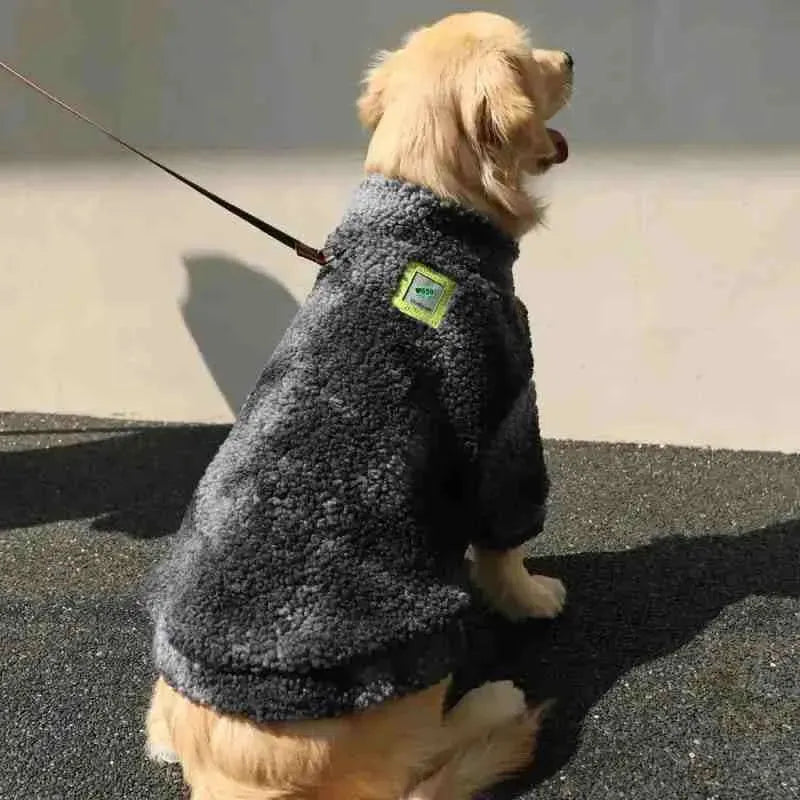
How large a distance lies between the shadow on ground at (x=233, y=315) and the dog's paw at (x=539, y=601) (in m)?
1.52

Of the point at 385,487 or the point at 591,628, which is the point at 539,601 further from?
the point at 385,487

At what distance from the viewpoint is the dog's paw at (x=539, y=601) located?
7.14 feet

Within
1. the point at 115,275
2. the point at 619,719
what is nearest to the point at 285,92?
the point at 115,275

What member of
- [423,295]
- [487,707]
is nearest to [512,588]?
[487,707]

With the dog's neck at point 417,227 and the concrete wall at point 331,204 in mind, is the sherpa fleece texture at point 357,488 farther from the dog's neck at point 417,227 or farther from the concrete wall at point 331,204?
the concrete wall at point 331,204

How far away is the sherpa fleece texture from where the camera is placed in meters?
1.50

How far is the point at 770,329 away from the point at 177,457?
2.15m

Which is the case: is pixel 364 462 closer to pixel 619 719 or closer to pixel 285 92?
pixel 619 719

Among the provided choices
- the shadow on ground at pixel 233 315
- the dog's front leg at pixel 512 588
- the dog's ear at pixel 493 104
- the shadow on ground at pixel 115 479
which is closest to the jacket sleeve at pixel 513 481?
the dog's front leg at pixel 512 588

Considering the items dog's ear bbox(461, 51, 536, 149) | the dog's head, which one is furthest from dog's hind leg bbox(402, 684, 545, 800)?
dog's ear bbox(461, 51, 536, 149)

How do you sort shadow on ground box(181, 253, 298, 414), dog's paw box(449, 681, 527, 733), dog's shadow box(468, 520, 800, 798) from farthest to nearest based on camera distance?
shadow on ground box(181, 253, 298, 414) < dog's shadow box(468, 520, 800, 798) < dog's paw box(449, 681, 527, 733)

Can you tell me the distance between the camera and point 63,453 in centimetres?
338

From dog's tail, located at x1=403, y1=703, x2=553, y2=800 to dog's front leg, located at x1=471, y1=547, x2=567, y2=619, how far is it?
359mm

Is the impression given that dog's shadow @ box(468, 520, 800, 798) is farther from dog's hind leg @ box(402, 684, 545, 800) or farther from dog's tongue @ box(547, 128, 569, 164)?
dog's tongue @ box(547, 128, 569, 164)
